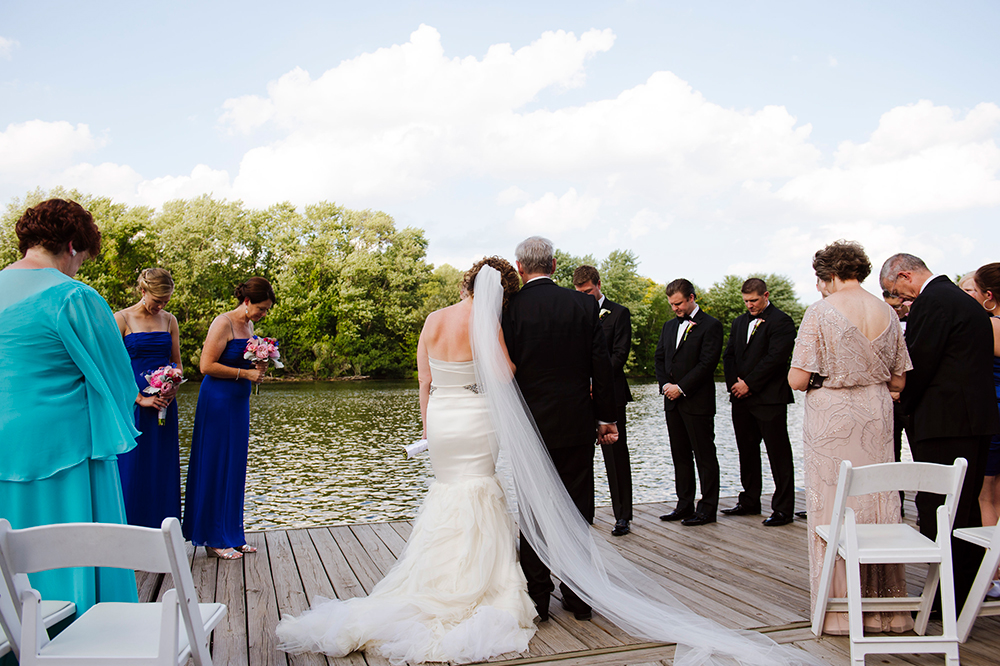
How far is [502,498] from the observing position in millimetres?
3551

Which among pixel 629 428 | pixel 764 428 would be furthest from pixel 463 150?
pixel 764 428

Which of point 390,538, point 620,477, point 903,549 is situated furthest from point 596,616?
point 390,538

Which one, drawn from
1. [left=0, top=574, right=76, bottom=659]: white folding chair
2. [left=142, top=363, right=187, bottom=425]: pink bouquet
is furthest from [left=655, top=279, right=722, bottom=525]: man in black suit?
[left=0, top=574, right=76, bottom=659]: white folding chair

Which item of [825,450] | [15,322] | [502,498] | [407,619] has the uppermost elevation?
[15,322]

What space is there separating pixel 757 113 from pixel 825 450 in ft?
119

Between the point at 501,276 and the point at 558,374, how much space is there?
626 mm

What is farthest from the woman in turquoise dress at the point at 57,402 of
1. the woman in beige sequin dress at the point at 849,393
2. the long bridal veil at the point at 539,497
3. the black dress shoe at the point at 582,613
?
the woman in beige sequin dress at the point at 849,393

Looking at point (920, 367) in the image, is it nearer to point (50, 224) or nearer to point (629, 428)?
point (50, 224)

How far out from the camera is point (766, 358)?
5.70m

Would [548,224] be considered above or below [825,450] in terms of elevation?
above

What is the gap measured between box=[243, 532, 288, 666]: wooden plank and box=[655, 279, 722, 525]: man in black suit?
3.41 meters

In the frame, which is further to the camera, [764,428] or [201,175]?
[201,175]

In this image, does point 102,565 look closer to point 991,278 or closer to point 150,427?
point 150,427

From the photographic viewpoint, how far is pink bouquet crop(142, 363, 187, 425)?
15.2ft
